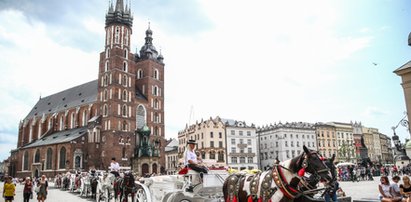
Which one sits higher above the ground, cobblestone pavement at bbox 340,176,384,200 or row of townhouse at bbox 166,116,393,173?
row of townhouse at bbox 166,116,393,173

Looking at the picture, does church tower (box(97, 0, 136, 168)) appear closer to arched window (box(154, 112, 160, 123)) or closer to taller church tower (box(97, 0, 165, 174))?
taller church tower (box(97, 0, 165, 174))

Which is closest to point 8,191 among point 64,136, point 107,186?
point 107,186

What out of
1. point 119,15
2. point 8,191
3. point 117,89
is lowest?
point 8,191

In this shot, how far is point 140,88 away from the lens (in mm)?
58562

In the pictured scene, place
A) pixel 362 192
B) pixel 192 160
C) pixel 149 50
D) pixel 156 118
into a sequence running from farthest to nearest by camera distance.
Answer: pixel 149 50
pixel 156 118
pixel 362 192
pixel 192 160

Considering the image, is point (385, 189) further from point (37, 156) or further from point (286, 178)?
point (37, 156)

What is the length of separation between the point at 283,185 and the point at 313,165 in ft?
2.10

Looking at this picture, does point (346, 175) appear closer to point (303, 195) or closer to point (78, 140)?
point (303, 195)

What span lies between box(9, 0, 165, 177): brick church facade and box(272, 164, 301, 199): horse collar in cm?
4244

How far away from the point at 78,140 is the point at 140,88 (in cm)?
1538

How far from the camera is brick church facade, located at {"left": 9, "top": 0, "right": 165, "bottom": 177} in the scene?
48.6 m

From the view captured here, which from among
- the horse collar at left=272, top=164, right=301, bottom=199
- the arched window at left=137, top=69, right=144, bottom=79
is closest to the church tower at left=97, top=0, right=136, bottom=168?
the arched window at left=137, top=69, right=144, bottom=79

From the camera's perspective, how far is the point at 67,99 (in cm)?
6600

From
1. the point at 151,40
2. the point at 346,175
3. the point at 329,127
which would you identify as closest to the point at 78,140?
the point at 151,40
